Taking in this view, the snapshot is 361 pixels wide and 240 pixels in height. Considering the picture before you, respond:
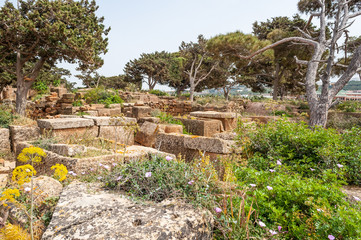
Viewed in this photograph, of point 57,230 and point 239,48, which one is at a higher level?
point 239,48

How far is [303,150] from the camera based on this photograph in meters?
3.47

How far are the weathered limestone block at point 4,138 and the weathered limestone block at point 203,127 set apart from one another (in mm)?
4346

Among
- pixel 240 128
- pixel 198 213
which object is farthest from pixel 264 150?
pixel 198 213

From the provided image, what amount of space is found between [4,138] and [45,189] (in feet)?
13.6

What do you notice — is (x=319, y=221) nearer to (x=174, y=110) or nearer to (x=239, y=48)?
(x=239, y=48)

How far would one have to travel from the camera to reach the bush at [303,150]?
308 centimetres

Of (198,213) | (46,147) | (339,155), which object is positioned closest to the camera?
(198,213)

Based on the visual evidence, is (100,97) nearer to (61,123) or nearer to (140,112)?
(140,112)

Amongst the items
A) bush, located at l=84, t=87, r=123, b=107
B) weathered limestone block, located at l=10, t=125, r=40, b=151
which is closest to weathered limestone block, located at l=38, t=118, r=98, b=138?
weathered limestone block, located at l=10, t=125, r=40, b=151

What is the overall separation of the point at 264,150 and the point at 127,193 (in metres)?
2.74

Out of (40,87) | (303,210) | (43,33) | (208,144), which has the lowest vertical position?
(303,210)

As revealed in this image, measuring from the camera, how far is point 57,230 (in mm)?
1319

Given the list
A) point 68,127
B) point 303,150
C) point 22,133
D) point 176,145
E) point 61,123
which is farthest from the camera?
point 22,133

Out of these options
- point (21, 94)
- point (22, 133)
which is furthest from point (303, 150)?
point (21, 94)
